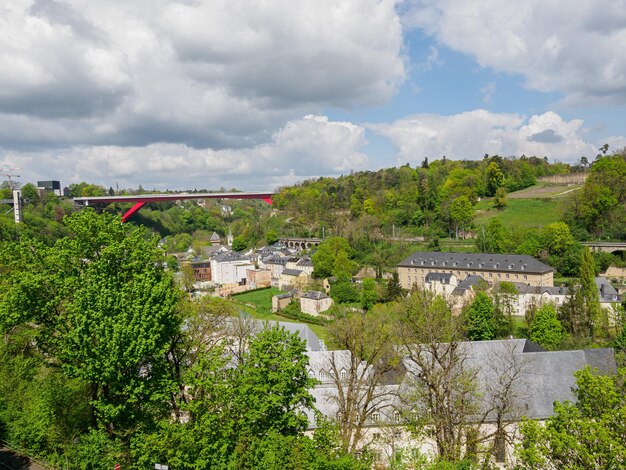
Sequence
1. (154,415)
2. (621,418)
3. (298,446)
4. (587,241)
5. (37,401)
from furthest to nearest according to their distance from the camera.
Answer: (587,241), (37,401), (154,415), (298,446), (621,418)

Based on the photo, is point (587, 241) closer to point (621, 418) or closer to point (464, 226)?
point (464, 226)

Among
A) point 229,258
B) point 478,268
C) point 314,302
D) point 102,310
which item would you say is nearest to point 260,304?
point 314,302

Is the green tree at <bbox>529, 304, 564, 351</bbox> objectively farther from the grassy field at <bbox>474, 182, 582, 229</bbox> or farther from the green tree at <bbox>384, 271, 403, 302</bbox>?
the grassy field at <bbox>474, 182, 582, 229</bbox>

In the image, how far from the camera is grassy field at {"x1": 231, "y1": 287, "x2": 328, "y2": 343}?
4712cm

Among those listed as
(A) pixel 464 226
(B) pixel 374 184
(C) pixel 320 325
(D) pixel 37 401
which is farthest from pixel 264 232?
(D) pixel 37 401

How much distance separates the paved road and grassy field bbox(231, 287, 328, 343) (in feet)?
90.7

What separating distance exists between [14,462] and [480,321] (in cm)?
2871

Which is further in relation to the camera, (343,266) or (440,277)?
(343,266)

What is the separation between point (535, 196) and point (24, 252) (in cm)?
7708

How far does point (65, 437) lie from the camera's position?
1457cm

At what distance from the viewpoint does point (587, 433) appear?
902 cm

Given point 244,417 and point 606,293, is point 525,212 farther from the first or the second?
point 244,417

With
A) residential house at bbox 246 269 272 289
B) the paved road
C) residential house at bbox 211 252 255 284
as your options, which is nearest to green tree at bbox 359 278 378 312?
residential house at bbox 246 269 272 289

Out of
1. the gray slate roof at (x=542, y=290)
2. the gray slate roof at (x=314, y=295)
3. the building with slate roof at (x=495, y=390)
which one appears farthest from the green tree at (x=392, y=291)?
the building with slate roof at (x=495, y=390)
